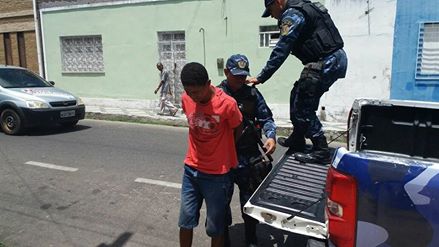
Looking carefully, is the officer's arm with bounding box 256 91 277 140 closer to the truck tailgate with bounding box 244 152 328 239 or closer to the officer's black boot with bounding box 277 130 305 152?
the truck tailgate with bounding box 244 152 328 239

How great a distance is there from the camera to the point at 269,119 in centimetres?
338

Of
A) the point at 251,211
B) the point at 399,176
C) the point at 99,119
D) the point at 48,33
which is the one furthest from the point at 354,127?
the point at 48,33

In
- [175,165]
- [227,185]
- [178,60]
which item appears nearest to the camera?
[227,185]

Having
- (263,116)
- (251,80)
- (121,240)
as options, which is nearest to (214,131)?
(263,116)

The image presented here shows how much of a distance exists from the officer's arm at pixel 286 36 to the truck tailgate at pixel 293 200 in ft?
2.76

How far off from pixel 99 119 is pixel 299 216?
1027 centimetres

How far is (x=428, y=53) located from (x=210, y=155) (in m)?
8.88

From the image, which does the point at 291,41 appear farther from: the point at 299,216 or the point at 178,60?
the point at 178,60

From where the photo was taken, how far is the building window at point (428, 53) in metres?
9.76

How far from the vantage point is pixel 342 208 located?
1975 millimetres

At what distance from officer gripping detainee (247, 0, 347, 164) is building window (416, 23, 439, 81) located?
726cm

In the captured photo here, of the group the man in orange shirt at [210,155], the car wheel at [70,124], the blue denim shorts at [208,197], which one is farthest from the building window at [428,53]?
the blue denim shorts at [208,197]

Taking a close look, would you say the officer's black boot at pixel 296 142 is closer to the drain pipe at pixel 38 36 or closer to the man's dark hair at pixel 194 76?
the man's dark hair at pixel 194 76

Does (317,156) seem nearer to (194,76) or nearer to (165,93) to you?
(194,76)
